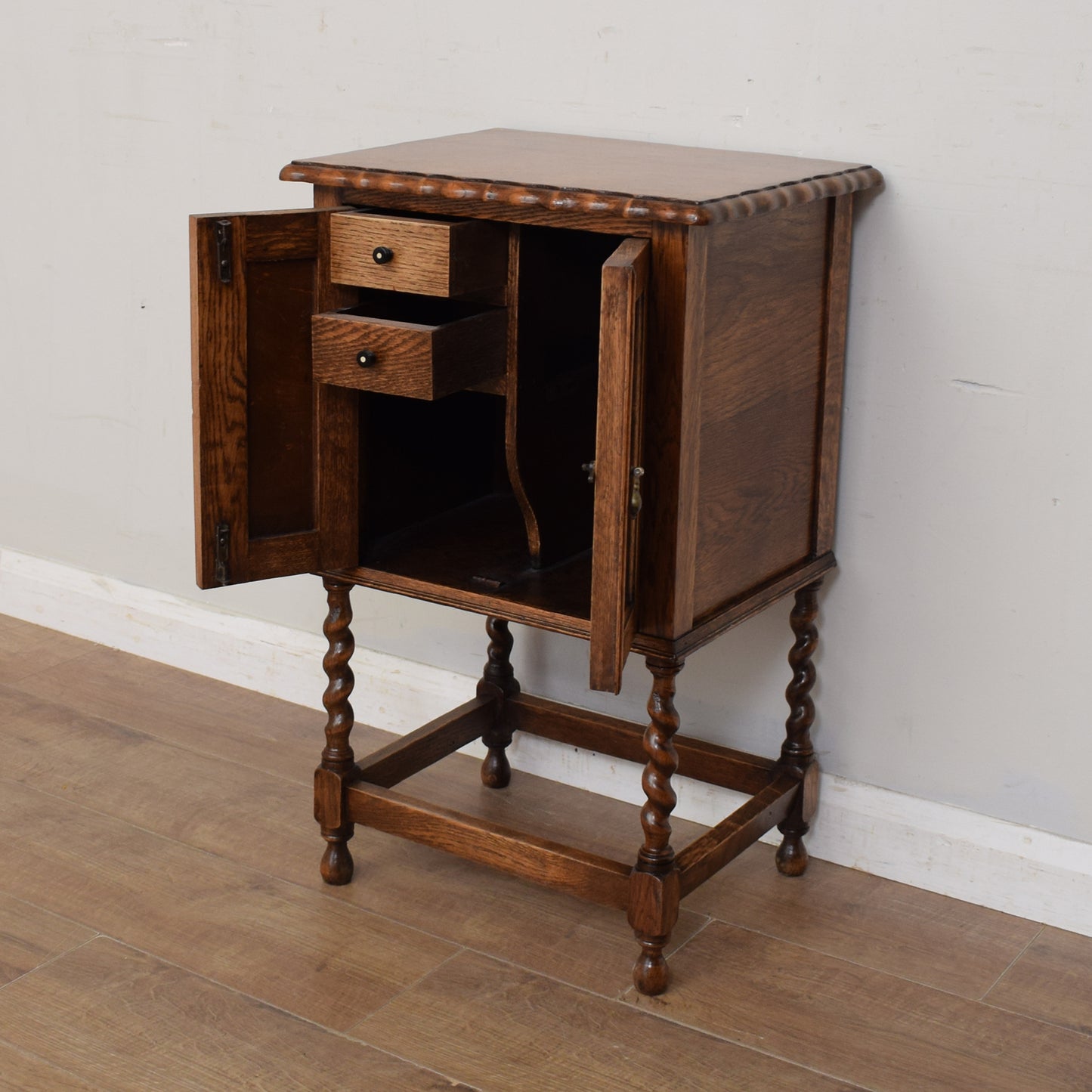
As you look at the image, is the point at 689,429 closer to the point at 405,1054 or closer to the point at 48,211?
the point at 405,1054

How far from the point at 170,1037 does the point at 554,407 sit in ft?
3.07

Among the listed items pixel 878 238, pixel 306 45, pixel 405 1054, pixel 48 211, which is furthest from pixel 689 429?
pixel 48 211

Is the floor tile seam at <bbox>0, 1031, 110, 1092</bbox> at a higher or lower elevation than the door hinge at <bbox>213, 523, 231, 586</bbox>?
lower

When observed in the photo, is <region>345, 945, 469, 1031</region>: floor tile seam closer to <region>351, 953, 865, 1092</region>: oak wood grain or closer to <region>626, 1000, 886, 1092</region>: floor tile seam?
<region>351, 953, 865, 1092</region>: oak wood grain

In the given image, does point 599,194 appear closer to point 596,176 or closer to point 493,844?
point 596,176

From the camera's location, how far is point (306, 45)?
2.60 metres

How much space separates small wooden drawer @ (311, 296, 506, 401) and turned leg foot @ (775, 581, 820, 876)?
62 cm

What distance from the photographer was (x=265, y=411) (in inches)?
79.0

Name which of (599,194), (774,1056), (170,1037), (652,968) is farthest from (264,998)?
(599,194)

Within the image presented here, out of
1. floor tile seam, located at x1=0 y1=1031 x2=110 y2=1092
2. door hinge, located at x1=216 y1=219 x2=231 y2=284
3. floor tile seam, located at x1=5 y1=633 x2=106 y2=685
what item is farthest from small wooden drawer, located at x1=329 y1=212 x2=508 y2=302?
floor tile seam, located at x1=5 y1=633 x2=106 y2=685

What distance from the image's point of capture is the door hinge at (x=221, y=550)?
2.00 meters

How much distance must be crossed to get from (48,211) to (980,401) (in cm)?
184

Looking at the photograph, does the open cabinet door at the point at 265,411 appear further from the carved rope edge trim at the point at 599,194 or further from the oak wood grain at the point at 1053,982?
the oak wood grain at the point at 1053,982

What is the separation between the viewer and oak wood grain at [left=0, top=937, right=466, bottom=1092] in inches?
72.6
